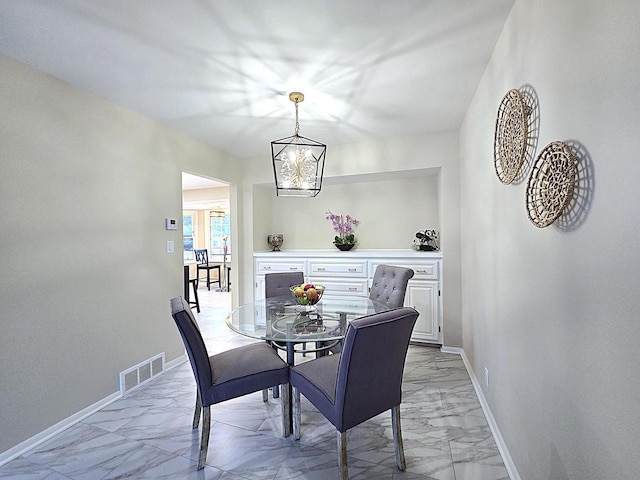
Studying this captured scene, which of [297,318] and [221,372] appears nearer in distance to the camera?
[221,372]

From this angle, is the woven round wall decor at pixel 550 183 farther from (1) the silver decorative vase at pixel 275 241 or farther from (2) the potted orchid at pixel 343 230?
(1) the silver decorative vase at pixel 275 241

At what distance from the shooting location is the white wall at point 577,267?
0.82 m

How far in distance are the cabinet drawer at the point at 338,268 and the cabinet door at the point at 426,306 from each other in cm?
61

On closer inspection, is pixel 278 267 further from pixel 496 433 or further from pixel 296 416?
pixel 496 433

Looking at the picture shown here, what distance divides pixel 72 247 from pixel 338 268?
8.77 ft

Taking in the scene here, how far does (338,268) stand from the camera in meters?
4.08

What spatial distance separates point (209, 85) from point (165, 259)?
174 centimetres

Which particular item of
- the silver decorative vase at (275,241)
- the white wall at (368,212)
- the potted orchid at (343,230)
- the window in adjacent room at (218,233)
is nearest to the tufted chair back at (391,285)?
the potted orchid at (343,230)

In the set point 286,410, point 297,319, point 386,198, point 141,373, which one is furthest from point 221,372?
Answer: point 386,198

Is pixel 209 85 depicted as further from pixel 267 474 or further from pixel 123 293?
pixel 267 474

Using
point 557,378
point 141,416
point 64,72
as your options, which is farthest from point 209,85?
point 557,378

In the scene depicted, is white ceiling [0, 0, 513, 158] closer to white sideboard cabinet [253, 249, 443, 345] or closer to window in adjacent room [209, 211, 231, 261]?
white sideboard cabinet [253, 249, 443, 345]

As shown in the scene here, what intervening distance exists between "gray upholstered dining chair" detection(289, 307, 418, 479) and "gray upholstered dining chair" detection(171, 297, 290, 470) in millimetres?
310

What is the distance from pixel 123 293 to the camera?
9.04ft
